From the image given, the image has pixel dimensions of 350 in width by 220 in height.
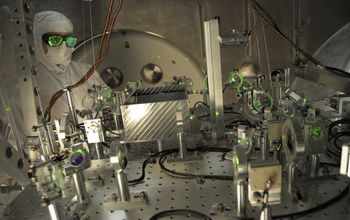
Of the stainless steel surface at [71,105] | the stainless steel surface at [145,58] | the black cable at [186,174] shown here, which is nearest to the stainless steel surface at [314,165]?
the black cable at [186,174]

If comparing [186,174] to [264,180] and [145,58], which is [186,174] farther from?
[145,58]

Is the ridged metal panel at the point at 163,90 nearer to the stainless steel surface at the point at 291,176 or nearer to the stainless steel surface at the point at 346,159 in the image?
the stainless steel surface at the point at 291,176

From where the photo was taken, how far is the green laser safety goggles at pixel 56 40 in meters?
2.71

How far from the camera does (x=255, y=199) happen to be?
775 mm

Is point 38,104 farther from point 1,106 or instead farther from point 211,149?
point 211,149

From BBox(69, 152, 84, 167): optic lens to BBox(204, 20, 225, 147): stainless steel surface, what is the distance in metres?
0.87

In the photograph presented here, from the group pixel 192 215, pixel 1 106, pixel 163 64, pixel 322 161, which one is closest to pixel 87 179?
pixel 192 215

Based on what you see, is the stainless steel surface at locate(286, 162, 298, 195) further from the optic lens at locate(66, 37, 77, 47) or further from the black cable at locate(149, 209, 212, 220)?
the optic lens at locate(66, 37, 77, 47)

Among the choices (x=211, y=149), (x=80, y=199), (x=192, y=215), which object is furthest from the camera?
(x=211, y=149)

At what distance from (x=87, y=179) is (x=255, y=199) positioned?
3.12 feet

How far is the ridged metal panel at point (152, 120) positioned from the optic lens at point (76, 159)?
0.46m

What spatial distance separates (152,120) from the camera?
1.50m

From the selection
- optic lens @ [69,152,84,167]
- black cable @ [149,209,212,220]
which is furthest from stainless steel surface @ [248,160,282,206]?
optic lens @ [69,152,84,167]

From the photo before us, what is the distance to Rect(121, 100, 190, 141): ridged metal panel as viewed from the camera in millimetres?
1485
